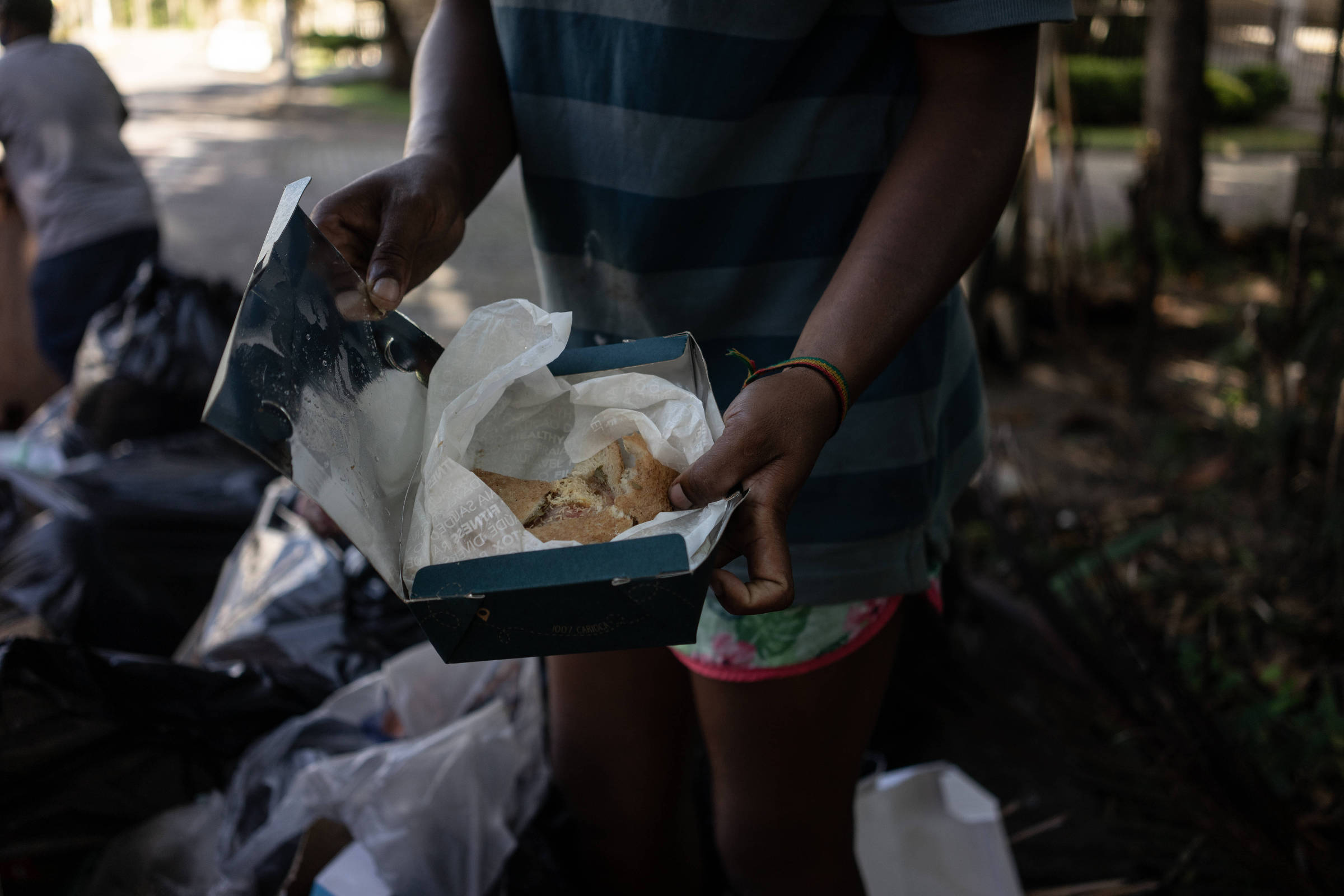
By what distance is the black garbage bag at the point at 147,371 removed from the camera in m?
2.62

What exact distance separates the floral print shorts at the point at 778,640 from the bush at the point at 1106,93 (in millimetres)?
13800

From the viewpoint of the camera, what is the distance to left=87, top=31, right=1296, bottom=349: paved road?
223 inches

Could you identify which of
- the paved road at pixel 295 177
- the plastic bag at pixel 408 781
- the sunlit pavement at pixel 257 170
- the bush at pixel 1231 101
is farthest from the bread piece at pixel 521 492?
the bush at pixel 1231 101

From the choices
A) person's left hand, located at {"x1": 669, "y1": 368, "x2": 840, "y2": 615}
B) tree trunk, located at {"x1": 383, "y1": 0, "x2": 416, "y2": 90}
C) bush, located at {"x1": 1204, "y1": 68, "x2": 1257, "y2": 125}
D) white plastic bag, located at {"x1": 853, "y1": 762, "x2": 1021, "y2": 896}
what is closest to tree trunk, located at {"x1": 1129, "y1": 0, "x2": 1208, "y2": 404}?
white plastic bag, located at {"x1": 853, "y1": 762, "x2": 1021, "y2": 896}

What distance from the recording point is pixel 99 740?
159 cm

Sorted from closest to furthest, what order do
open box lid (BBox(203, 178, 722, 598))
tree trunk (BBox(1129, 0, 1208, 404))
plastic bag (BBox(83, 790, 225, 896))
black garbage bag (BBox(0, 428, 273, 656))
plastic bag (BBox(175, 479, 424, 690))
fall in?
open box lid (BBox(203, 178, 722, 598)) → plastic bag (BBox(83, 790, 225, 896)) → plastic bag (BBox(175, 479, 424, 690)) → black garbage bag (BBox(0, 428, 273, 656)) → tree trunk (BBox(1129, 0, 1208, 404))

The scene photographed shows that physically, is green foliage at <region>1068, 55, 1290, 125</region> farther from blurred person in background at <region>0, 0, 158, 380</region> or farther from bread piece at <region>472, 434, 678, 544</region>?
bread piece at <region>472, 434, 678, 544</region>

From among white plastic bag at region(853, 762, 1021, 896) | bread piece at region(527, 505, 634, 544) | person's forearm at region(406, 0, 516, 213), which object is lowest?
white plastic bag at region(853, 762, 1021, 896)

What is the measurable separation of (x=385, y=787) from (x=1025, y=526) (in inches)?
82.1

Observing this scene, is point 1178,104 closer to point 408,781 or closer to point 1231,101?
point 408,781

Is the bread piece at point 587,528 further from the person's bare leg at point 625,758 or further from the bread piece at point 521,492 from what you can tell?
the person's bare leg at point 625,758

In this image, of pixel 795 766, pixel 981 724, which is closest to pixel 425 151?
pixel 795 766

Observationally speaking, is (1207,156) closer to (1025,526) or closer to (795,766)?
(1025,526)

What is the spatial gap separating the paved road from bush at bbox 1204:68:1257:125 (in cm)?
260
